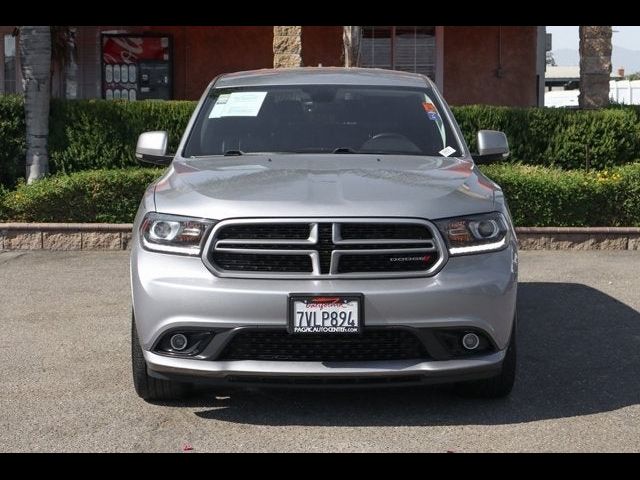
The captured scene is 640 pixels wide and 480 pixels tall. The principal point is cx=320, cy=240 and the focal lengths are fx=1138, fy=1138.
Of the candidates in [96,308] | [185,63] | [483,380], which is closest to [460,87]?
[185,63]

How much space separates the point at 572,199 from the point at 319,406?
693cm

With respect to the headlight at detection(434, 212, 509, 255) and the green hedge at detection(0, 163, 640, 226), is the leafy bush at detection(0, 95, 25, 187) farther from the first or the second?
the headlight at detection(434, 212, 509, 255)

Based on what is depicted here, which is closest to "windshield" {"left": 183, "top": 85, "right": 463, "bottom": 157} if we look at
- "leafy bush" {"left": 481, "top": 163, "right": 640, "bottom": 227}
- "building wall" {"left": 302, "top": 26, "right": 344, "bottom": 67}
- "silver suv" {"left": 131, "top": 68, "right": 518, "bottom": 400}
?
"silver suv" {"left": 131, "top": 68, "right": 518, "bottom": 400}

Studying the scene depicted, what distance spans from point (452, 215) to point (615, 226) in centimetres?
731

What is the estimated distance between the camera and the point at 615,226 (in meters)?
12.4

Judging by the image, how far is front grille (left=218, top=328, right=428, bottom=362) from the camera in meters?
5.41

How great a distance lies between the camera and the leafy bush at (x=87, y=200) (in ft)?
40.1

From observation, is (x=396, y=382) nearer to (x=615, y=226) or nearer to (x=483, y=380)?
(x=483, y=380)

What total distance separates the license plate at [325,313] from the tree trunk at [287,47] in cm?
1133

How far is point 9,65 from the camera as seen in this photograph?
66.8 feet

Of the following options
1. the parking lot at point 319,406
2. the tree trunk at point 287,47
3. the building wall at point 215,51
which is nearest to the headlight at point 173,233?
the parking lot at point 319,406

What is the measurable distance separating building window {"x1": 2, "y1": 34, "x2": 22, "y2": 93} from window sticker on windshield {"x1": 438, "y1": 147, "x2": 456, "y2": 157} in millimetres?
14832

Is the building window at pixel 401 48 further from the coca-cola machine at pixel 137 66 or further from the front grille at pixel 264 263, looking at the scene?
the front grille at pixel 264 263

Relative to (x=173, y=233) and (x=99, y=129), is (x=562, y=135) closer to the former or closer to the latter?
(x=99, y=129)
